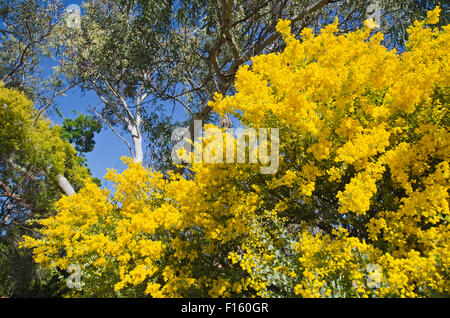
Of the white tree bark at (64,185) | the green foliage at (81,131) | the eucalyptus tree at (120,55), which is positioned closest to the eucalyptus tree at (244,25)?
the eucalyptus tree at (120,55)

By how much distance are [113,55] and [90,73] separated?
151 cm

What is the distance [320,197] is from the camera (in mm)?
3311

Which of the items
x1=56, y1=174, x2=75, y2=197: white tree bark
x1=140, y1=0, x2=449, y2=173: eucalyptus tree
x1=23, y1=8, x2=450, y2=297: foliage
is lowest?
x1=23, y1=8, x2=450, y2=297: foliage

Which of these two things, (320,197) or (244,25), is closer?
(320,197)

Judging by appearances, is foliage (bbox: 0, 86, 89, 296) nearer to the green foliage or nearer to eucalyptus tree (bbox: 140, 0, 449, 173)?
eucalyptus tree (bbox: 140, 0, 449, 173)

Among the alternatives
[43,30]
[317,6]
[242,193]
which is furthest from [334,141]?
[43,30]

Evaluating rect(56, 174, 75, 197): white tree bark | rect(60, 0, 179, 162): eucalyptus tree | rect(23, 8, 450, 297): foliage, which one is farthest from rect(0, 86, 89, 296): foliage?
rect(23, 8, 450, 297): foliage

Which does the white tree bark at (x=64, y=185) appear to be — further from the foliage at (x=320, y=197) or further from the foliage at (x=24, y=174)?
the foliage at (x=320, y=197)

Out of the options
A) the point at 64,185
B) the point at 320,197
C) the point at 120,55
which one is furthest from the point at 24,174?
the point at 320,197

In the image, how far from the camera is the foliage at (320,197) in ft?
7.52

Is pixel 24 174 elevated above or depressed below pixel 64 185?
above

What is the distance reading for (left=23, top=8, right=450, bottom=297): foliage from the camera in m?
2.29

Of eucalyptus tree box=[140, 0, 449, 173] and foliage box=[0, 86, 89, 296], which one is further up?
eucalyptus tree box=[140, 0, 449, 173]

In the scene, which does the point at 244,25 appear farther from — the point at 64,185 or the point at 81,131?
the point at 81,131
